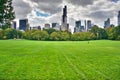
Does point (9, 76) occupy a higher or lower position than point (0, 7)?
lower

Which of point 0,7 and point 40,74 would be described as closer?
point 40,74

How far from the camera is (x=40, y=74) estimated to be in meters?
19.0

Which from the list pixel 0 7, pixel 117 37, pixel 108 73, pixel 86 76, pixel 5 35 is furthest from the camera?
pixel 5 35

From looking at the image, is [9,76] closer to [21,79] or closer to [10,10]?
[21,79]

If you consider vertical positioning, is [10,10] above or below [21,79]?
above

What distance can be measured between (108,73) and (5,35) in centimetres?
18014

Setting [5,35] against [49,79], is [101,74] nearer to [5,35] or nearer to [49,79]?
[49,79]

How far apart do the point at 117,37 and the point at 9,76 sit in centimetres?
15122

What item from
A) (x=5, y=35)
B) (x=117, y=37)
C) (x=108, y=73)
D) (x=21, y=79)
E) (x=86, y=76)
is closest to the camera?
(x=21, y=79)

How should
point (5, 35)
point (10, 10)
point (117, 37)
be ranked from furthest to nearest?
point (5, 35) → point (117, 37) → point (10, 10)

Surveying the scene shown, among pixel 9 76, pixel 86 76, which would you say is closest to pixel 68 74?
pixel 86 76

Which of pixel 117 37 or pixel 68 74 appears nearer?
pixel 68 74

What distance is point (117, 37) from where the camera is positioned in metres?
164

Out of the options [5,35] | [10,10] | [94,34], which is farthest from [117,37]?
[10,10]
